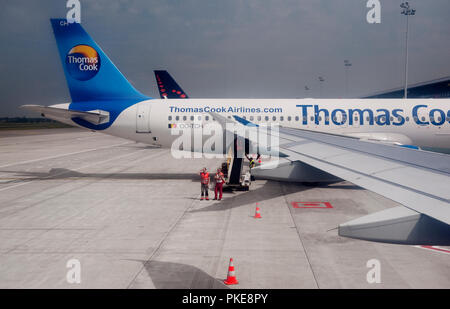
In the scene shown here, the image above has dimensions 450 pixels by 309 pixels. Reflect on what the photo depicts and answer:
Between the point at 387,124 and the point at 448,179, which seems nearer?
the point at 448,179

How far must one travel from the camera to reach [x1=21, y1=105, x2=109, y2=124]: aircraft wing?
2097 centimetres

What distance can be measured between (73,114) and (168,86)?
30560 millimetres

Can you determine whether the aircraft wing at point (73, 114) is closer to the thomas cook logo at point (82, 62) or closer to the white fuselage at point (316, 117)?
the white fuselage at point (316, 117)

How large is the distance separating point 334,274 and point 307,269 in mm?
631

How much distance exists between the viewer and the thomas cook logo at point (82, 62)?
72.7ft

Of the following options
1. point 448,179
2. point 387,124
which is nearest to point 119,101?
point 387,124

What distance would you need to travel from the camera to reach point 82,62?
22281 millimetres

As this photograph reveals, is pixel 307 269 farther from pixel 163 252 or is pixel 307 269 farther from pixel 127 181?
pixel 127 181

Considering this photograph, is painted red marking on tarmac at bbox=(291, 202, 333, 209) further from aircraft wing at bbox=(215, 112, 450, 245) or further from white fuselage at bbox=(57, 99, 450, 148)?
aircraft wing at bbox=(215, 112, 450, 245)

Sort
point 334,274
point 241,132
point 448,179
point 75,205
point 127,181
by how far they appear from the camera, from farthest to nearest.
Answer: point 127,181, point 75,205, point 241,132, point 334,274, point 448,179

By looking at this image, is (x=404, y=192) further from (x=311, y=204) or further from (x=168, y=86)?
(x=168, y=86)

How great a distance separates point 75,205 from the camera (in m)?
15.1

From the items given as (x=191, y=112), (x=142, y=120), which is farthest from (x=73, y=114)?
(x=191, y=112)

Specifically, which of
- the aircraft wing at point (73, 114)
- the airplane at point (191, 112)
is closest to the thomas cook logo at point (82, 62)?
the airplane at point (191, 112)
